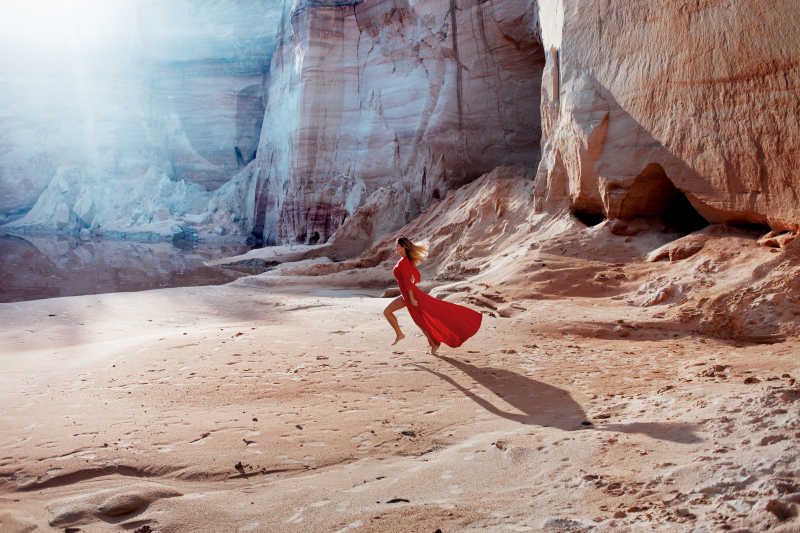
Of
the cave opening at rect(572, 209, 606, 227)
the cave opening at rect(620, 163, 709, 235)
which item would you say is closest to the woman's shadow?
the cave opening at rect(620, 163, 709, 235)

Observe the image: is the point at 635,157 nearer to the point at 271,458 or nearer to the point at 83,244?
the point at 271,458

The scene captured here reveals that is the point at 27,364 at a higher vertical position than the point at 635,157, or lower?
lower

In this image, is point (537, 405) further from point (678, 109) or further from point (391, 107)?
point (391, 107)

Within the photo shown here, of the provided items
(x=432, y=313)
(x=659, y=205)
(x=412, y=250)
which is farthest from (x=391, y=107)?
(x=432, y=313)

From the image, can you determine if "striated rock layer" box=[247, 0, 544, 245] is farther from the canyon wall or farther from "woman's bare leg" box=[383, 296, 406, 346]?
"woman's bare leg" box=[383, 296, 406, 346]

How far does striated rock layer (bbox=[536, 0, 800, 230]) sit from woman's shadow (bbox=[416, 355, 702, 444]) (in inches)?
144

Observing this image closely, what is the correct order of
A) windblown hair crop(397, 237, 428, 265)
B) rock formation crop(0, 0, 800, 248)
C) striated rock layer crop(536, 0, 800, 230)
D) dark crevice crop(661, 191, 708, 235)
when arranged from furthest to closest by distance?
1. dark crevice crop(661, 191, 708, 235)
2. rock formation crop(0, 0, 800, 248)
3. striated rock layer crop(536, 0, 800, 230)
4. windblown hair crop(397, 237, 428, 265)

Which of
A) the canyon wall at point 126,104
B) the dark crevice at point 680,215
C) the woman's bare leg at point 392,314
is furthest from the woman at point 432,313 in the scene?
the canyon wall at point 126,104

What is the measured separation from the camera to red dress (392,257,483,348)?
4828 mm

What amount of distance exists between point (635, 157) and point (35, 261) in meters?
18.0

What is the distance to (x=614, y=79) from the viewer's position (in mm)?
Result: 7910

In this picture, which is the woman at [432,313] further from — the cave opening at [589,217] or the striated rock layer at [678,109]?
the cave opening at [589,217]

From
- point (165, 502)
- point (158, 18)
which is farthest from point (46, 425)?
point (158, 18)

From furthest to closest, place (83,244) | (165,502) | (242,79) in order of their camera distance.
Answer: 1. (242,79)
2. (83,244)
3. (165,502)
